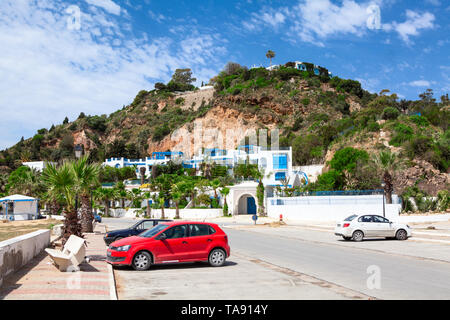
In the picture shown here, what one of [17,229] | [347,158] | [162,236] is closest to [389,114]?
[347,158]

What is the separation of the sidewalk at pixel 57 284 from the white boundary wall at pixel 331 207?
33.9 m

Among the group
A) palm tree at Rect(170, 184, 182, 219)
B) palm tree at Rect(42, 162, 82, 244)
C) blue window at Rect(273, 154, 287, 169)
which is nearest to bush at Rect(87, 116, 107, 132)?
palm tree at Rect(170, 184, 182, 219)

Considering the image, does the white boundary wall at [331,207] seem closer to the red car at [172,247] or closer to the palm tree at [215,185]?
the palm tree at [215,185]

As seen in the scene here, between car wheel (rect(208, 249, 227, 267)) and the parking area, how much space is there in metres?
0.23

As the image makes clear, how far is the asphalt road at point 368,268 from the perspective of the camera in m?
9.78

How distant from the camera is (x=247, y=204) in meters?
63.5

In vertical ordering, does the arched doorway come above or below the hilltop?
below

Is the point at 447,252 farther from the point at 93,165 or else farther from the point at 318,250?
the point at 93,165

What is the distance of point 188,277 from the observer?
Result: 38.2 ft

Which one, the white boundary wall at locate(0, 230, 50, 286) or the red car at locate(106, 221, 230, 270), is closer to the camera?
the white boundary wall at locate(0, 230, 50, 286)

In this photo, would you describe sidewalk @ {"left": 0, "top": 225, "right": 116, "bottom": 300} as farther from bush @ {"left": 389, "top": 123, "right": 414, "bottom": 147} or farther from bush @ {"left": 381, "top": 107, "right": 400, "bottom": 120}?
bush @ {"left": 381, "top": 107, "right": 400, "bottom": 120}

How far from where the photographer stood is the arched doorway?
205 ft

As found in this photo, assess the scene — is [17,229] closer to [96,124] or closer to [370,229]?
[370,229]

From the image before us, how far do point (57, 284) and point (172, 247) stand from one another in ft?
13.0
